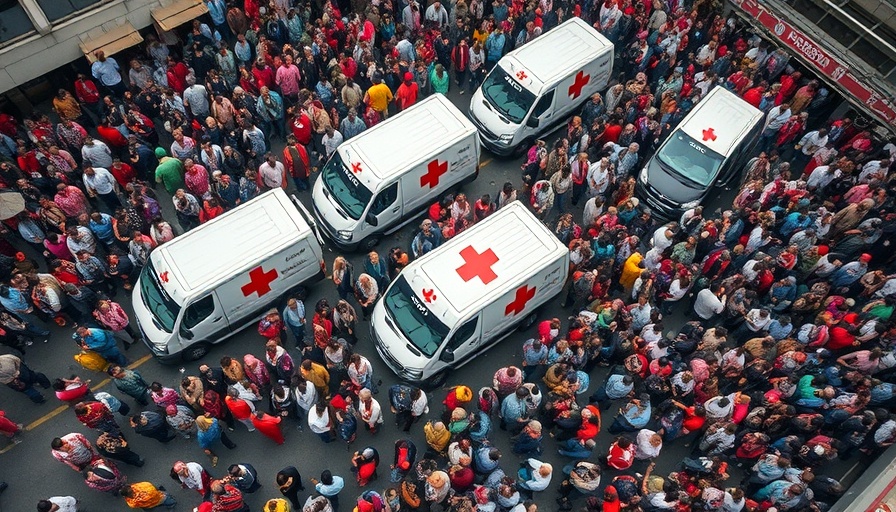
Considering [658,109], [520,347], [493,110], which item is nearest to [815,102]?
[658,109]

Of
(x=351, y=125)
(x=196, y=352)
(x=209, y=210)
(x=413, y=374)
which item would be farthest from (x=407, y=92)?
(x=196, y=352)

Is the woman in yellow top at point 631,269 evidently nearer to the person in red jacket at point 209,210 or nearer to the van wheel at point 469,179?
the van wheel at point 469,179

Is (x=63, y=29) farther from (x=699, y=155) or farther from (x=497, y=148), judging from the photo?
(x=699, y=155)

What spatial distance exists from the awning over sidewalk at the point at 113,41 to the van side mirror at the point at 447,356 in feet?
35.2

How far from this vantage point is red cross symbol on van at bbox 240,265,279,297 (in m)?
10.6

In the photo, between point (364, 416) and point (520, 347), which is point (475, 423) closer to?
point (364, 416)

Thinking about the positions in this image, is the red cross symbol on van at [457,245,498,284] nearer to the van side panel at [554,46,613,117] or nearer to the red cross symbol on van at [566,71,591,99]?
the van side panel at [554,46,613,117]

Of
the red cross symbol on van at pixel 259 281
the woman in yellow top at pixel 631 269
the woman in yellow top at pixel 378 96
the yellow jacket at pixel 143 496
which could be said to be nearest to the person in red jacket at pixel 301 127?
the woman in yellow top at pixel 378 96

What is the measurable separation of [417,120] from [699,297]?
673 centimetres

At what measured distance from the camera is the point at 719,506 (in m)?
8.85

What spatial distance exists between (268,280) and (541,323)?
5108 millimetres

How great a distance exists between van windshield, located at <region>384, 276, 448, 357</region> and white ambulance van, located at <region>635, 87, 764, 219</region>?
630cm

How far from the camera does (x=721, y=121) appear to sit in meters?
13.2

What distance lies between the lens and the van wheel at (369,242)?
12727mm
